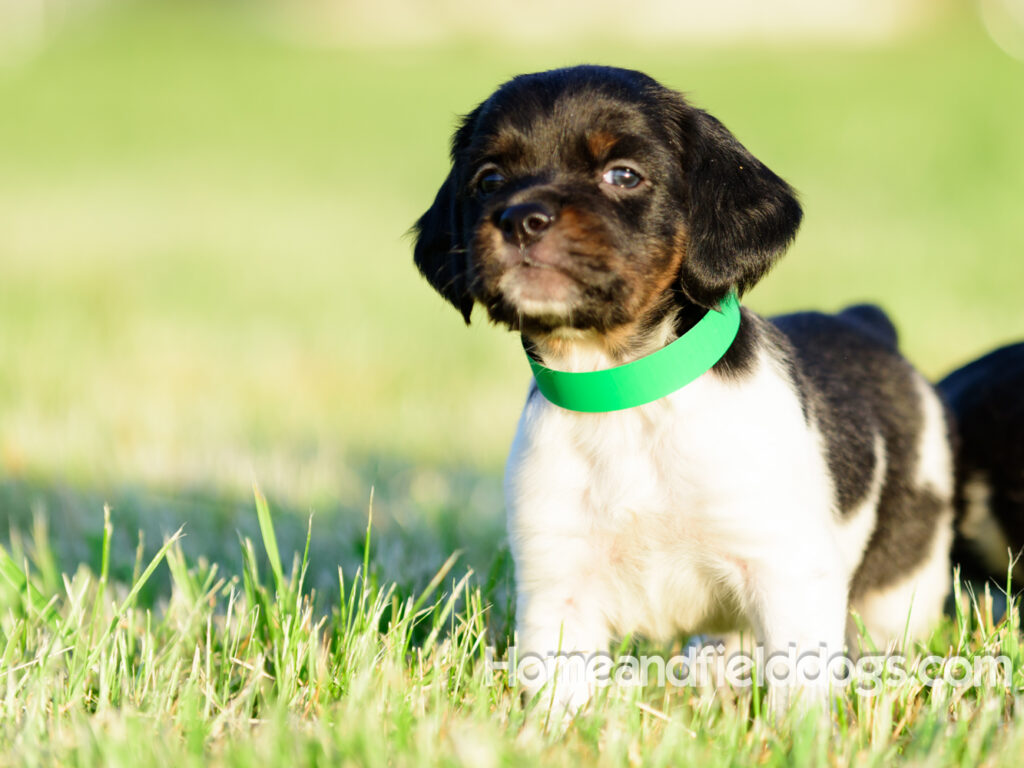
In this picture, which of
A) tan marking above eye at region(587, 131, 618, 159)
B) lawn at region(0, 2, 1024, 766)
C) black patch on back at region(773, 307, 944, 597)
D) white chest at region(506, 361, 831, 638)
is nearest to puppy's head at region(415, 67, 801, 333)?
tan marking above eye at region(587, 131, 618, 159)

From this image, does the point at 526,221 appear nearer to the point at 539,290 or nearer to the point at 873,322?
the point at 539,290

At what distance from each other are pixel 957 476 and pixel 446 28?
3662cm

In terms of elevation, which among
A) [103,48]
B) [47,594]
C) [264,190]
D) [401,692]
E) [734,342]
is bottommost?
[47,594]

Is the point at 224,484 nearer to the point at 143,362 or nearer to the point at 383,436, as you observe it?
the point at 383,436

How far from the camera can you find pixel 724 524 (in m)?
2.96

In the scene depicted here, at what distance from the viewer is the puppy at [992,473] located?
154 inches

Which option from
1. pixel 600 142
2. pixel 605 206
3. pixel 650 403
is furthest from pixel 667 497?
pixel 600 142

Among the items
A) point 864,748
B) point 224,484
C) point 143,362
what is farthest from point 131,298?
point 864,748

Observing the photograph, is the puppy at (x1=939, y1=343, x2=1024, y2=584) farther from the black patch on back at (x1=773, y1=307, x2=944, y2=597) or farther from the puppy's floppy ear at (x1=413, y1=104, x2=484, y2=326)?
the puppy's floppy ear at (x1=413, y1=104, x2=484, y2=326)

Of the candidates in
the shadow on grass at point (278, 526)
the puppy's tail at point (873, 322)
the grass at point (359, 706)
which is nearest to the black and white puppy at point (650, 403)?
the grass at point (359, 706)

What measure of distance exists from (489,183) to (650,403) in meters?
0.77

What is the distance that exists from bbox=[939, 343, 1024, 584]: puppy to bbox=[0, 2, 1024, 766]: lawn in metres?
0.43

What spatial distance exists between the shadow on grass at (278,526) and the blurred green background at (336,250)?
0.03 metres

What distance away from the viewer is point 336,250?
522 inches
